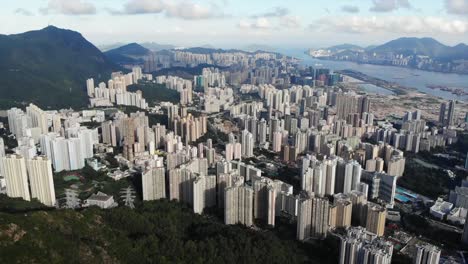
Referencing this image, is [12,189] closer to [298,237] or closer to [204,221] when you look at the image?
[204,221]

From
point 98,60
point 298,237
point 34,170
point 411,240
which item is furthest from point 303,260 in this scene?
point 98,60

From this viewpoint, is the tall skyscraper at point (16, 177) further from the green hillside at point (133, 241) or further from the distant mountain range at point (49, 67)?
the distant mountain range at point (49, 67)

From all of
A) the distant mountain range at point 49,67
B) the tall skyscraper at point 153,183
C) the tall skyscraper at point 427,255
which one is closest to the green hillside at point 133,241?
the tall skyscraper at point 153,183

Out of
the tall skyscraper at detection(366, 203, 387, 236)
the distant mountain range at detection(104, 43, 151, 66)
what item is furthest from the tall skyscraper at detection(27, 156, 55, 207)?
the distant mountain range at detection(104, 43, 151, 66)

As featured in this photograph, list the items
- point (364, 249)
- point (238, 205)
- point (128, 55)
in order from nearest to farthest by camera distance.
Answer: point (364, 249)
point (238, 205)
point (128, 55)

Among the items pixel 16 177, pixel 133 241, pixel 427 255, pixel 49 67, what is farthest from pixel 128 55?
pixel 427 255

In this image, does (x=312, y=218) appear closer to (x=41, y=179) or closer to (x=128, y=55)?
(x=41, y=179)
